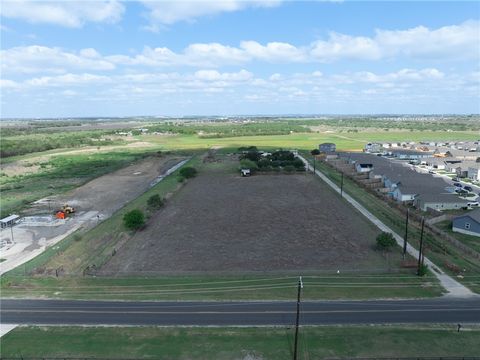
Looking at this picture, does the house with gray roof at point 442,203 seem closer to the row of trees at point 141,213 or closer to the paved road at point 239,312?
the paved road at point 239,312

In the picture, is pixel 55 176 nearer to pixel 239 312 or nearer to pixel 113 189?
pixel 113 189

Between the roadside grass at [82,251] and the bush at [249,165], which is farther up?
the bush at [249,165]

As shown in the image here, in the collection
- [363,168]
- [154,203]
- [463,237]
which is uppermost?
[363,168]

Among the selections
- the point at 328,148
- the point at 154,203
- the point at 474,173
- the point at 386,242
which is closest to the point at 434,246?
the point at 386,242

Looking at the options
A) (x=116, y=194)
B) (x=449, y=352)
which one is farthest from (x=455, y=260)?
(x=116, y=194)

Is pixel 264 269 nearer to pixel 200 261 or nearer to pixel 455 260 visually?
pixel 200 261

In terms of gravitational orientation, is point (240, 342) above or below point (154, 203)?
below

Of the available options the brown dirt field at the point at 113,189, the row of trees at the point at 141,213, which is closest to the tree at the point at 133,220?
the row of trees at the point at 141,213
